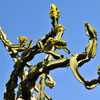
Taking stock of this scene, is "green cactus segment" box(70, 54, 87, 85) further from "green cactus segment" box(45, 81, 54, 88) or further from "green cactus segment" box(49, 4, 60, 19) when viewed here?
"green cactus segment" box(45, 81, 54, 88)

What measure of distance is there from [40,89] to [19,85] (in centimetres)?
26

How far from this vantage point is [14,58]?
3375 millimetres

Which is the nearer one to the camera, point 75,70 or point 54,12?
point 75,70

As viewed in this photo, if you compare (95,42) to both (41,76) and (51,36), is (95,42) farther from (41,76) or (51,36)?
(41,76)

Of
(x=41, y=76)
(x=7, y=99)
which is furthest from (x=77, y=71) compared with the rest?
(x=7, y=99)

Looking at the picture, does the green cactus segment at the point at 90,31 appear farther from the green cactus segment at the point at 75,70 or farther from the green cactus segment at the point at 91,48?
the green cactus segment at the point at 75,70

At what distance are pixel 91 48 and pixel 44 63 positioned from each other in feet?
1.60

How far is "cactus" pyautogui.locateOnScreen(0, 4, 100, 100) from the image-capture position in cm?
279

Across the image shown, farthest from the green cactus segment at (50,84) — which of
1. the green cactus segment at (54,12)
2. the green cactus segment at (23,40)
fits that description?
the green cactus segment at (54,12)

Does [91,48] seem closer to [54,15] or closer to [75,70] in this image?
[75,70]

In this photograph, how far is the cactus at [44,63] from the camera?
110 inches

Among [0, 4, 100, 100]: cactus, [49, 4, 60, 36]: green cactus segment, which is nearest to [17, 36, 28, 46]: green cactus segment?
[0, 4, 100, 100]: cactus

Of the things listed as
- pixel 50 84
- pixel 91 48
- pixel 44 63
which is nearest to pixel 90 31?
pixel 91 48

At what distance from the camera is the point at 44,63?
118 inches
